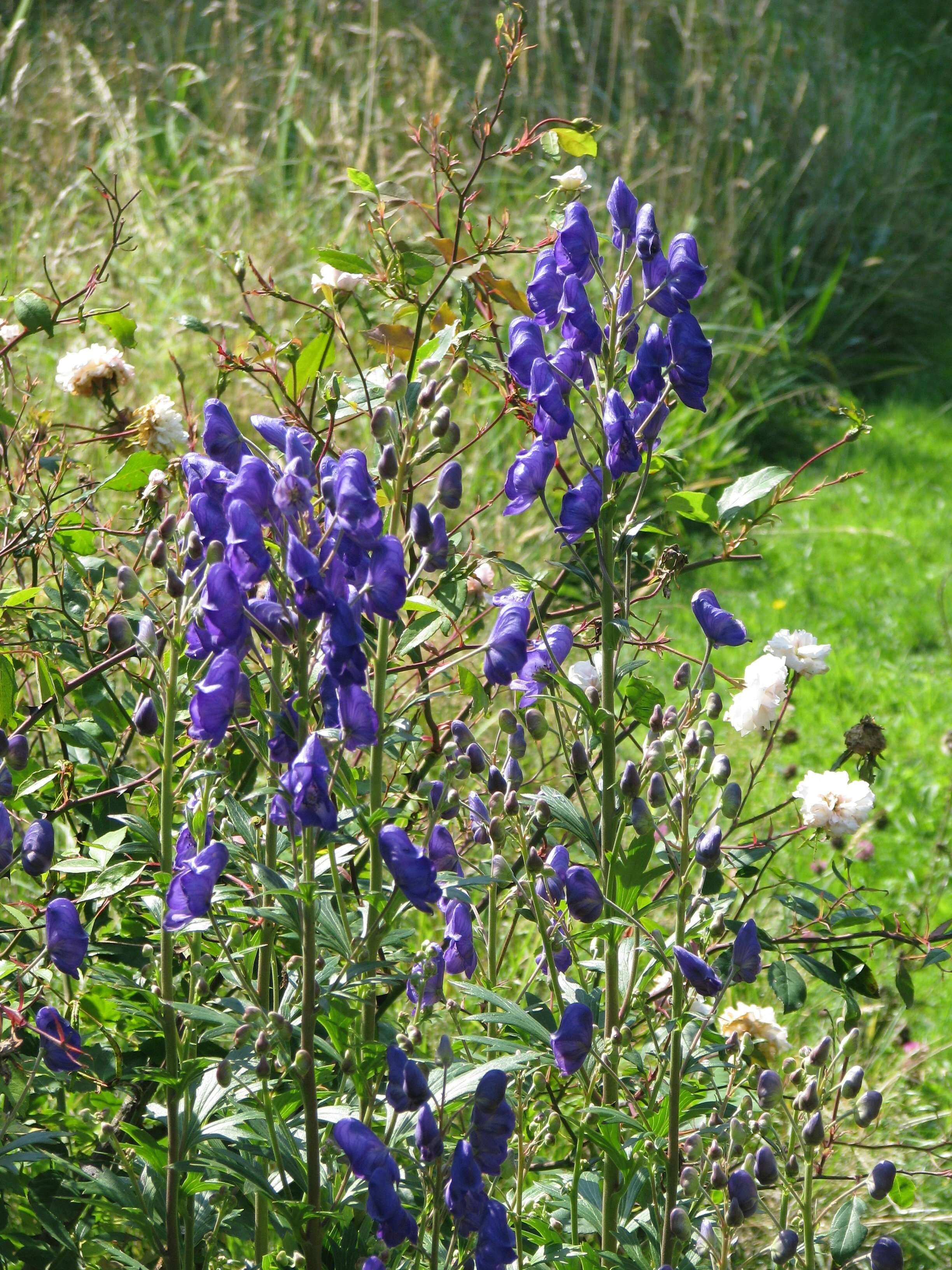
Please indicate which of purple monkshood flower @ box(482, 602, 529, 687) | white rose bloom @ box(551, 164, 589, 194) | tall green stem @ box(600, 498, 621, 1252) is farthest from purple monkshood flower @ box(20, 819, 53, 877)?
white rose bloom @ box(551, 164, 589, 194)

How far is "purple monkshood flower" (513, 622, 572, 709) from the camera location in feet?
5.36

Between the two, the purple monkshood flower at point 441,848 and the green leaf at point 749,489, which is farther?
the green leaf at point 749,489

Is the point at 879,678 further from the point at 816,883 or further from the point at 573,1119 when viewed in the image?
the point at 573,1119

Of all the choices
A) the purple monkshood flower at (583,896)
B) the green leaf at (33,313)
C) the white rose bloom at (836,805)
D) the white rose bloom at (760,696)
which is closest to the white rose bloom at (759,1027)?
the white rose bloom at (836,805)

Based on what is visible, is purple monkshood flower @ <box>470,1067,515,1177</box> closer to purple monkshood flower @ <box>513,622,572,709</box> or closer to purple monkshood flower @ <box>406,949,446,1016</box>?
purple monkshood flower @ <box>406,949,446,1016</box>

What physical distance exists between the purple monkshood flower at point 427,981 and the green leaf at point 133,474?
0.78 m

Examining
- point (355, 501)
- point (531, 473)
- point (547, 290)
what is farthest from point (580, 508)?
point (355, 501)

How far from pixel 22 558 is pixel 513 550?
190 cm

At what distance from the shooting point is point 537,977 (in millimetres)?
1693

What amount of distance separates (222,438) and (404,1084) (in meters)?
0.68

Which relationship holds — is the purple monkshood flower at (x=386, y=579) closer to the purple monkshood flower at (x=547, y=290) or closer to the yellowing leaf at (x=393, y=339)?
the purple monkshood flower at (x=547, y=290)

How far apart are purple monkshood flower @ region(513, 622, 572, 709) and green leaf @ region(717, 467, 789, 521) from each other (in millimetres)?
262

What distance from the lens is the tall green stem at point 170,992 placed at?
146 cm

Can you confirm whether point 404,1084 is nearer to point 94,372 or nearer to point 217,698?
point 217,698
